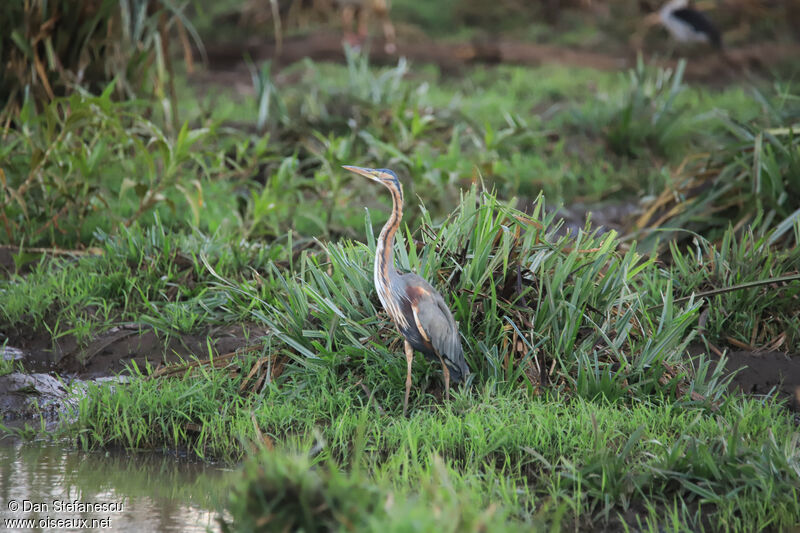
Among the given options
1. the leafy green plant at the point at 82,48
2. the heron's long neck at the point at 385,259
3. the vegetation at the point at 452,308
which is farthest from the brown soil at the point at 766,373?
the leafy green plant at the point at 82,48

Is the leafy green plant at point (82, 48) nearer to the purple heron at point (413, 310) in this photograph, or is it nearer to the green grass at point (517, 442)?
the green grass at point (517, 442)

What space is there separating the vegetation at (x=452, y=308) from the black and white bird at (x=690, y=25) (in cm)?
483

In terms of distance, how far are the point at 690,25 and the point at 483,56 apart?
250 cm

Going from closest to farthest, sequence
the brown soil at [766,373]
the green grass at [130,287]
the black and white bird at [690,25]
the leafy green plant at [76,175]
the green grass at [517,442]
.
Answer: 1. the green grass at [517,442]
2. the brown soil at [766,373]
3. the green grass at [130,287]
4. the leafy green plant at [76,175]
5. the black and white bird at [690,25]

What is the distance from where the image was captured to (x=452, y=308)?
14.1 ft

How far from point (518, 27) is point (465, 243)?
10.4 m

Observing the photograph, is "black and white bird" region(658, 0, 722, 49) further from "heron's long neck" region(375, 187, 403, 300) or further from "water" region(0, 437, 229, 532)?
"water" region(0, 437, 229, 532)

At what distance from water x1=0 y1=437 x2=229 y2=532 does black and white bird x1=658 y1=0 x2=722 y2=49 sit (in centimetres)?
964

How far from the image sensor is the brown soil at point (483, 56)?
38.9ft

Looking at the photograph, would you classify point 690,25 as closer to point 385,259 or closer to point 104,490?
point 385,259

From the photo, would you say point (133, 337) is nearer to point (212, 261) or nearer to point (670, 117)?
point (212, 261)

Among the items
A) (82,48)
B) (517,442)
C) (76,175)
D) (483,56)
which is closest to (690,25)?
(483,56)

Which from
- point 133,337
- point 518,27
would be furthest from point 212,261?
point 518,27

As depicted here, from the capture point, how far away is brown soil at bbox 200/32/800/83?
1184 cm
